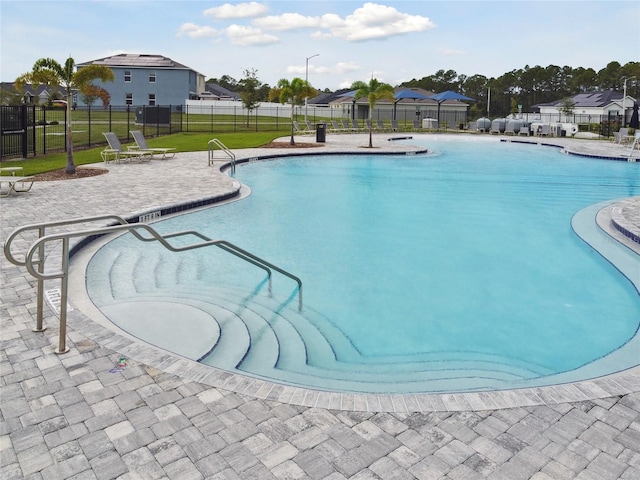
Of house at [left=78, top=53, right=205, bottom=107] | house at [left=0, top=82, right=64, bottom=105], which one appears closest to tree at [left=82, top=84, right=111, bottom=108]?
house at [left=78, top=53, right=205, bottom=107]

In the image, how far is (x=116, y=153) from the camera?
57.4ft

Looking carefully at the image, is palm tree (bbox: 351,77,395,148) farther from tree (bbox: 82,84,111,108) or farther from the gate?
tree (bbox: 82,84,111,108)

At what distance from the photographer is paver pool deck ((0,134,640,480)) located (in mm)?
3131

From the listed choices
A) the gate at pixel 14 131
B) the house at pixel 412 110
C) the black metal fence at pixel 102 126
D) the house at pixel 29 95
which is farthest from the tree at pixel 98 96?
the gate at pixel 14 131

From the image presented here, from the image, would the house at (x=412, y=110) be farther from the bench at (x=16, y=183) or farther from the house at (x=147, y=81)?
the bench at (x=16, y=183)

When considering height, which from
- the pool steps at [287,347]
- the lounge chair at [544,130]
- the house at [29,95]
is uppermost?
the house at [29,95]

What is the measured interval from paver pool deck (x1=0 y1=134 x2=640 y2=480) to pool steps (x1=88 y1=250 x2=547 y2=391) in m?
0.91

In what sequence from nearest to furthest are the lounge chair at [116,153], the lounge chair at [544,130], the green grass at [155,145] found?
the green grass at [155,145] < the lounge chair at [116,153] < the lounge chair at [544,130]

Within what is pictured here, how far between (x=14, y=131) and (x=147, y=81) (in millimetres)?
40840

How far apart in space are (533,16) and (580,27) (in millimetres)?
1763

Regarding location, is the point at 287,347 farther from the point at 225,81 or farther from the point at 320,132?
the point at 225,81

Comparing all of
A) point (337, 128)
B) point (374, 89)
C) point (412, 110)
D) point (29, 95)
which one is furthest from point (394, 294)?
point (412, 110)

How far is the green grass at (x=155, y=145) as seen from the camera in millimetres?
16391

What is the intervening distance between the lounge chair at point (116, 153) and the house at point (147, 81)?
1543 inches
